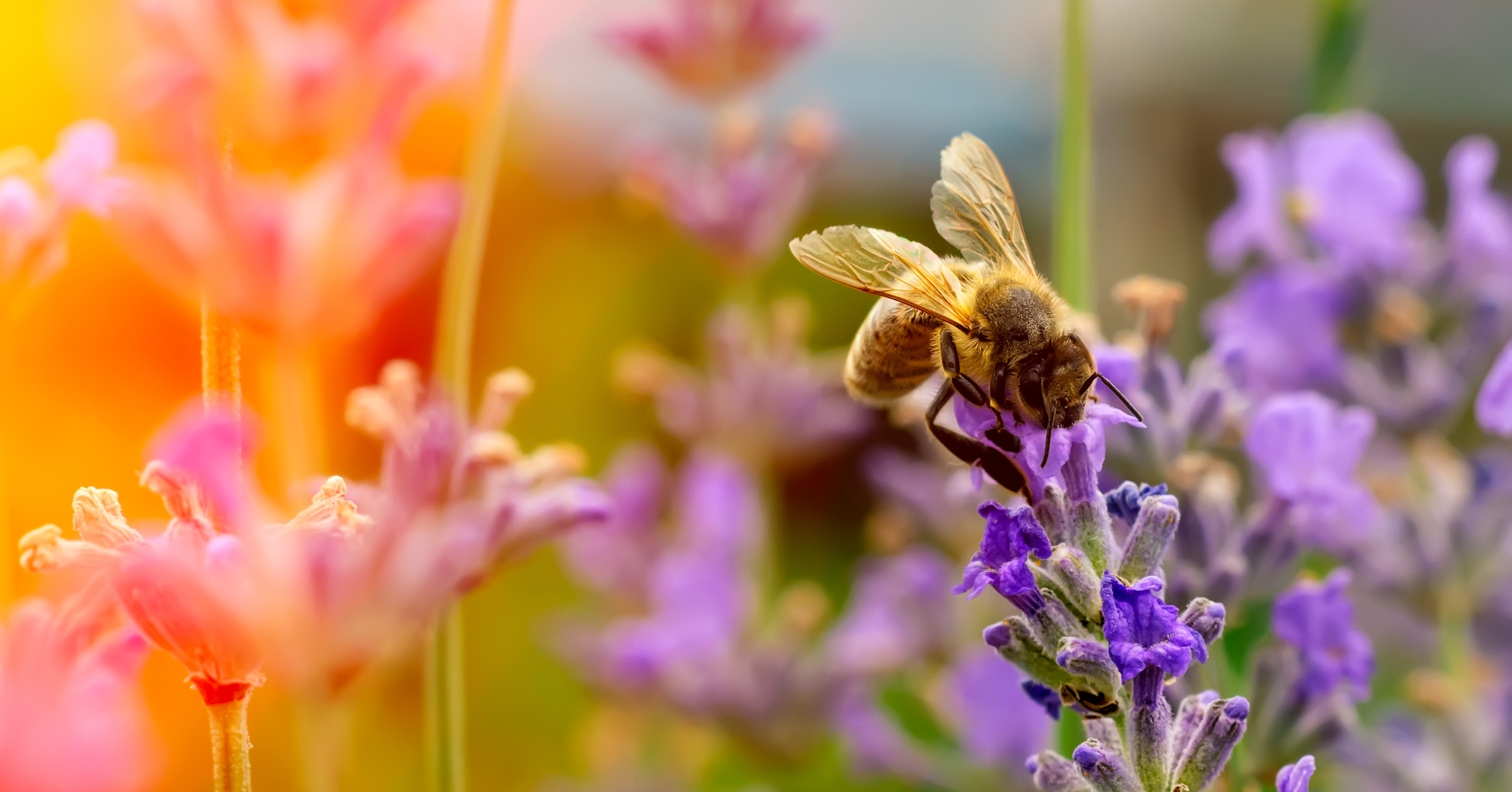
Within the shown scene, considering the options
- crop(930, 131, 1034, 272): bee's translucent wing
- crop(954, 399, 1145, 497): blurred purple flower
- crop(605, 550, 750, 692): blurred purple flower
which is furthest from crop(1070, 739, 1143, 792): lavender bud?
crop(605, 550, 750, 692): blurred purple flower

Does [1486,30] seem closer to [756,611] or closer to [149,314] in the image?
[756,611]

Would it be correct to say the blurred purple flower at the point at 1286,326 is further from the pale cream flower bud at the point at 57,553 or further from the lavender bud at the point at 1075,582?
the pale cream flower bud at the point at 57,553

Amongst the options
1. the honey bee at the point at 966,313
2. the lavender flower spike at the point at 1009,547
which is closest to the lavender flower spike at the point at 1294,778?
the lavender flower spike at the point at 1009,547

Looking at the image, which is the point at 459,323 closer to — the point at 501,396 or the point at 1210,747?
the point at 501,396

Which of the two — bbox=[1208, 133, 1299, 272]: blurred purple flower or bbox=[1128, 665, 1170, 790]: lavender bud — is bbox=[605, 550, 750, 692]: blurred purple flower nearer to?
bbox=[1208, 133, 1299, 272]: blurred purple flower

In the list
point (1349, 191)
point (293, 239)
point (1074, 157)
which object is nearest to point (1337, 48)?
point (1349, 191)

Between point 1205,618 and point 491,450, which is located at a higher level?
point 491,450
